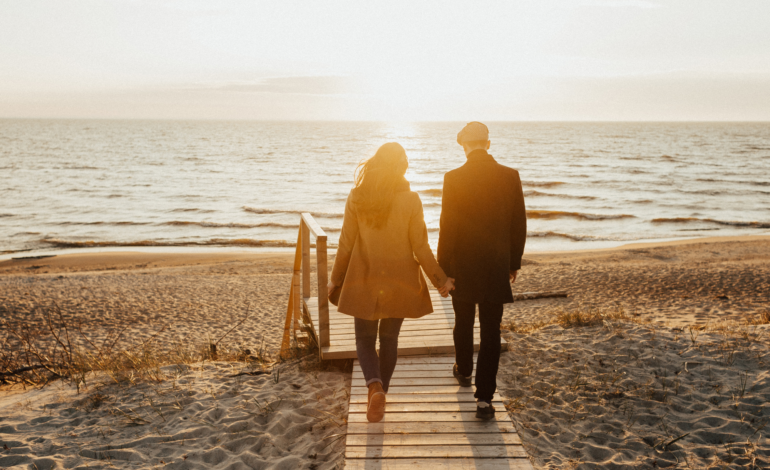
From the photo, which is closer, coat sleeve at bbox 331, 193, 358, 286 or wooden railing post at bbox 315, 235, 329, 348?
coat sleeve at bbox 331, 193, 358, 286

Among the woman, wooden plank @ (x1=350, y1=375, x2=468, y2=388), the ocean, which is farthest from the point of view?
the ocean

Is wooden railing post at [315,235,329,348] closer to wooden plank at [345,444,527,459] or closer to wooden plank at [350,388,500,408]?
wooden plank at [350,388,500,408]

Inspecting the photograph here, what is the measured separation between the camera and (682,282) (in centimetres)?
1008

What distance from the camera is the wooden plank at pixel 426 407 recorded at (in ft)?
11.2

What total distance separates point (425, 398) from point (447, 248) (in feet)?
3.85

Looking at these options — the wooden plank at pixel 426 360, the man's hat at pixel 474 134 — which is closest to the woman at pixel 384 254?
the man's hat at pixel 474 134

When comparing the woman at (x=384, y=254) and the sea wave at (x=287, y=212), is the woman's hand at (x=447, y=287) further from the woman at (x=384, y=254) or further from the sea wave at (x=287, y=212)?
the sea wave at (x=287, y=212)

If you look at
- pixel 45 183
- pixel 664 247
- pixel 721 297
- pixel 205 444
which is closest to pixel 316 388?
pixel 205 444

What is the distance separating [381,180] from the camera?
293cm

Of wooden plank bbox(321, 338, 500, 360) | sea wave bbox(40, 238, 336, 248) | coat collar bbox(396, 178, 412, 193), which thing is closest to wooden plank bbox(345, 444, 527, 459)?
wooden plank bbox(321, 338, 500, 360)

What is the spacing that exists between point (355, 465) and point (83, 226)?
2125 centimetres

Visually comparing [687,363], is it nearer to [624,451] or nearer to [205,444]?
[624,451]

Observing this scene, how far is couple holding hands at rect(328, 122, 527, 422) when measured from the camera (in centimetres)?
307

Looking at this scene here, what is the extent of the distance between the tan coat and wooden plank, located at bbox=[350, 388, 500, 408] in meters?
0.81
